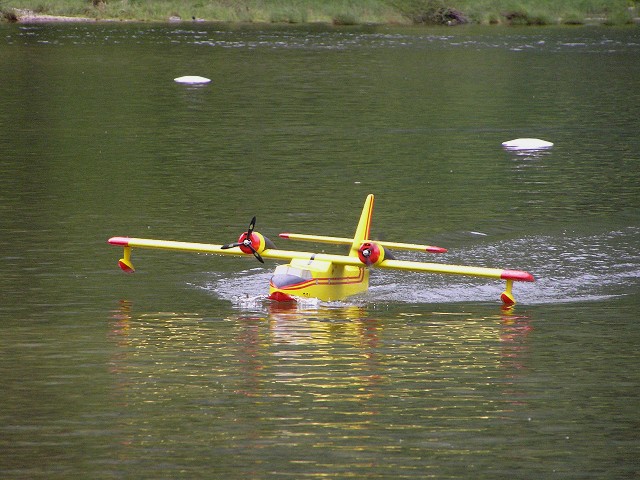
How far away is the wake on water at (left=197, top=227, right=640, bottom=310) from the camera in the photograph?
1273 inches

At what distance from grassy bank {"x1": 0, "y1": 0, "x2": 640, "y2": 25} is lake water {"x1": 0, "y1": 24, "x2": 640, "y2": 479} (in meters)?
61.1

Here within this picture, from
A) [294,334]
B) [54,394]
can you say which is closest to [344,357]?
[294,334]

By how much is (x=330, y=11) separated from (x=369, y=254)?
4427 inches

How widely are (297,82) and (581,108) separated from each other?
21.4 metres

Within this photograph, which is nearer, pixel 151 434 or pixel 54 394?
pixel 151 434

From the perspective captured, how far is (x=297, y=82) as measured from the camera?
283 feet

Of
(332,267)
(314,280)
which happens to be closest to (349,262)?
(332,267)

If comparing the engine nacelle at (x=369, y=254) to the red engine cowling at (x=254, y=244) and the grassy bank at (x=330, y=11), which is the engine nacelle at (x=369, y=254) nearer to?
the red engine cowling at (x=254, y=244)

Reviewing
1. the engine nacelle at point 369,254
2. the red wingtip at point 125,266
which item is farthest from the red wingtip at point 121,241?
the engine nacelle at point 369,254

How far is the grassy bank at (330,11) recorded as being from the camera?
452 feet

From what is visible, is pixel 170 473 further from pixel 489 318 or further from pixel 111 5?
pixel 111 5

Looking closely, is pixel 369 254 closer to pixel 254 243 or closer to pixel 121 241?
pixel 254 243

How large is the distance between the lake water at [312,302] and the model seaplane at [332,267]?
545 mm

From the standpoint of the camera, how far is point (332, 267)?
31.6 meters
